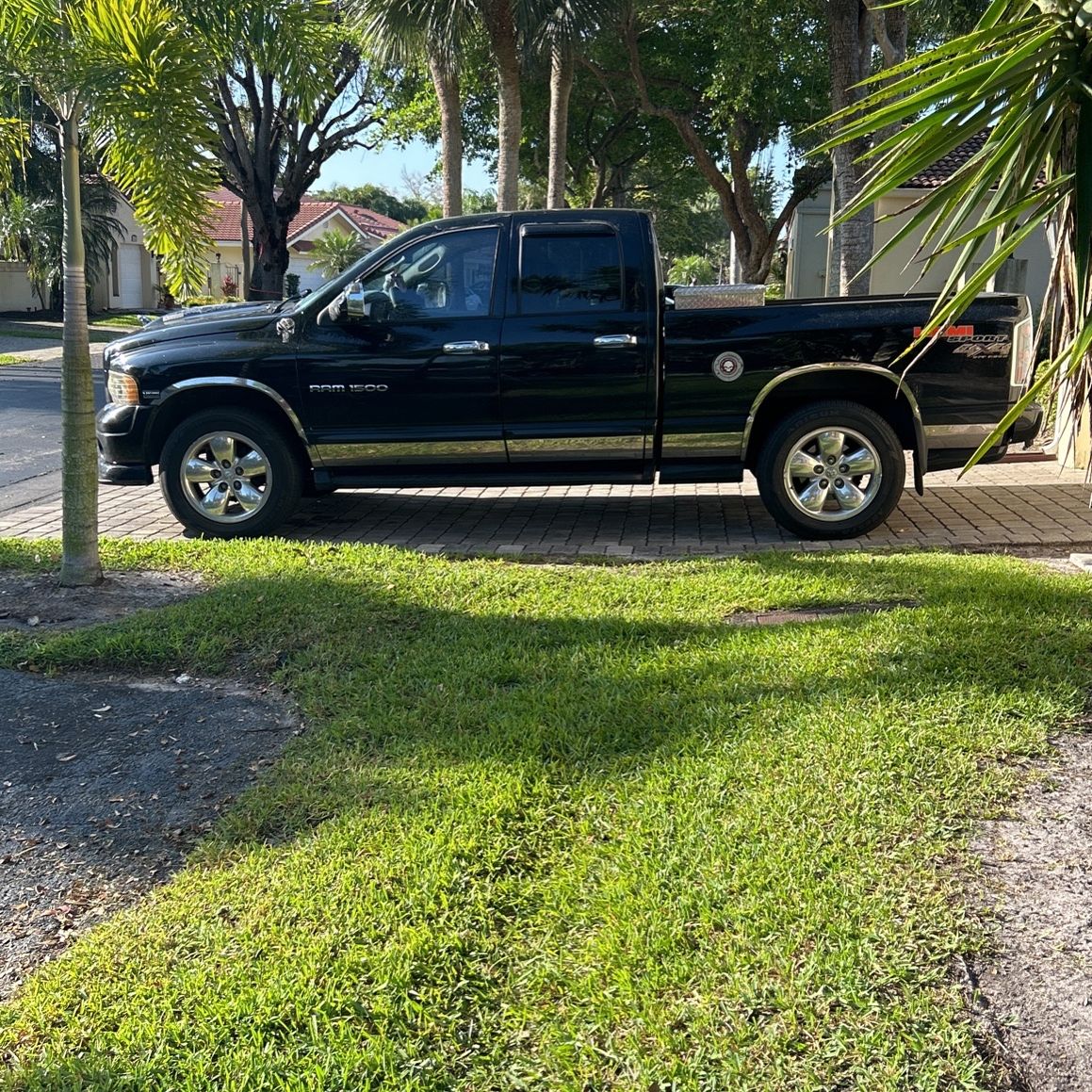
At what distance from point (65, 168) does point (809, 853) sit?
5238mm

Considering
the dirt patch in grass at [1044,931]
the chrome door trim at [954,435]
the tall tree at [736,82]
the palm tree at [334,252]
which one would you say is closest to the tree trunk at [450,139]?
the tall tree at [736,82]

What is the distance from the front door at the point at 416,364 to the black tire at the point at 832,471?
70.7 inches

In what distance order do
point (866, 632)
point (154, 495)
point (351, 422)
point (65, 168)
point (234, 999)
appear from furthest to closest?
point (154, 495) → point (351, 422) → point (65, 168) → point (866, 632) → point (234, 999)

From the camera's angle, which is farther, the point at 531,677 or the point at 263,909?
the point at 531,677

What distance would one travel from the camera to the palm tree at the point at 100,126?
579 cm

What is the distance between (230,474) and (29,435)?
20.5 feet

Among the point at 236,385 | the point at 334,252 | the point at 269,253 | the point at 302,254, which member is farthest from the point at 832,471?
the point at 302,254

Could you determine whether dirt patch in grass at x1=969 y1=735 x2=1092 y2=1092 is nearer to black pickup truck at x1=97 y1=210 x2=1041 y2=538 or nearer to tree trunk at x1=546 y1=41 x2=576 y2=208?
black pickup truck at x1=97 y1=210 x2=1041 y2=538

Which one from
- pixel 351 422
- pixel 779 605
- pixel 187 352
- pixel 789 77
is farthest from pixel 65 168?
pixel 789 77

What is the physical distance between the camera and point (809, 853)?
3.32m

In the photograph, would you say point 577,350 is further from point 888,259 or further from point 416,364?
point 888,259

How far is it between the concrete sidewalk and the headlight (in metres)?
0.92

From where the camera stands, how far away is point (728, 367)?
7.43 meters

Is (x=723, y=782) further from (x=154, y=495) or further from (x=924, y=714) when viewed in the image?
(x=154, y=495)
